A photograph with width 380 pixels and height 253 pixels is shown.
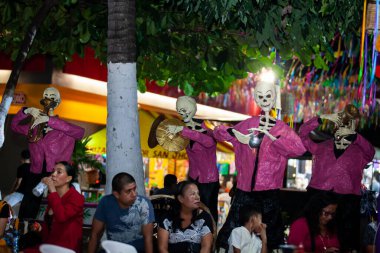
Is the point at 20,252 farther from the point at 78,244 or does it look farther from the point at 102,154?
the point at 102,154

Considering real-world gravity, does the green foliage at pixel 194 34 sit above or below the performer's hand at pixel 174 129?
above

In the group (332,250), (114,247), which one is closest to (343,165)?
(332,250)

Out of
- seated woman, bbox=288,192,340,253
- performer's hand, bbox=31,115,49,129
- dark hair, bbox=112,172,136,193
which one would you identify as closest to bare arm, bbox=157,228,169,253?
dark hair, bbox=112,172,136,193

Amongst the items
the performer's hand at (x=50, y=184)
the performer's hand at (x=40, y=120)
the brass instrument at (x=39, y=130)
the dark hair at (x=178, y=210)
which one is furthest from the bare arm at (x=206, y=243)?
the brass instrument at (x=39, y=130)

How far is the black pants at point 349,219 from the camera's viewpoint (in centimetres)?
1206

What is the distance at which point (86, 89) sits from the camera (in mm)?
19953

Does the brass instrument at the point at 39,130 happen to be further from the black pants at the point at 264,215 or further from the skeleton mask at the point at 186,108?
the black pants at the point at 264,215

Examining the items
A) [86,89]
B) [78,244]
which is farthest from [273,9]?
[86,89]

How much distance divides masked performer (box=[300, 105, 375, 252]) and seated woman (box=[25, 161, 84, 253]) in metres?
3.71

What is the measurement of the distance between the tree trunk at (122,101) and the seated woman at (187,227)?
4.92 feet

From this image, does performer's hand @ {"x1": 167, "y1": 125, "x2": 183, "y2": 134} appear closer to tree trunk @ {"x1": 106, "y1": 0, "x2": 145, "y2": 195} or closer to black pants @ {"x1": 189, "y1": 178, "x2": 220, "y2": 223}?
black pants @ {"x1": 189, "y1": 178, "x2": 220, "y2": 223}

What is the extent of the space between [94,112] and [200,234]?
39.3 ft

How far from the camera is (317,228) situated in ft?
32.1

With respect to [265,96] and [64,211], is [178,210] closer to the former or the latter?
[64,211]
